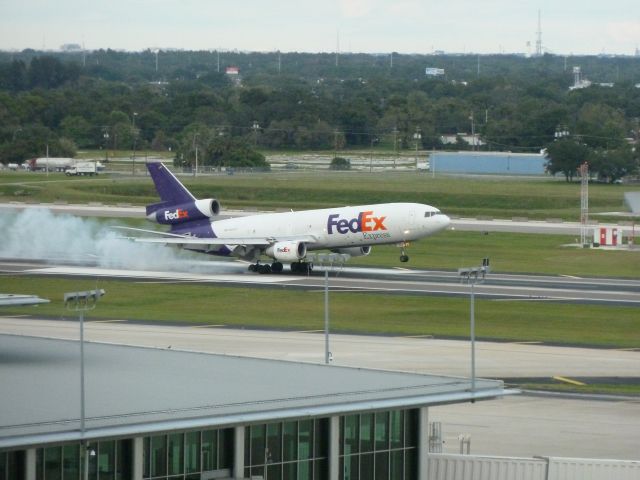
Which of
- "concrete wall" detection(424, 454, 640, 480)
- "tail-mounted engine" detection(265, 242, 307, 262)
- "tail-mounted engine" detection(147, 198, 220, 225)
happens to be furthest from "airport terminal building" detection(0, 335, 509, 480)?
"tail-mounted engine" detection(147, 198, 220, 225)

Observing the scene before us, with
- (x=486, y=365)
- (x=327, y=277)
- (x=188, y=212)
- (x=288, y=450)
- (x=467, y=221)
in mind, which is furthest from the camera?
→ (x=467, y=221)

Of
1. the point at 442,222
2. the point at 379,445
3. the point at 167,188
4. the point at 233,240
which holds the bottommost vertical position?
the point at 379,445

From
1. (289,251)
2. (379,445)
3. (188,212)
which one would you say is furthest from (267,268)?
(379,445)

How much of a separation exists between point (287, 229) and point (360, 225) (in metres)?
6.61

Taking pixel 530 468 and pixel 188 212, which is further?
A: pixel 188 212

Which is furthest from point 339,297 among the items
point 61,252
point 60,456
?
point 60,456

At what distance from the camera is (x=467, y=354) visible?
7700cm

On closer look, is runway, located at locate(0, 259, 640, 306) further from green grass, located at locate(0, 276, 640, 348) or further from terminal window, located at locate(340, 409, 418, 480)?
terminal window, located at locate(340, 409, 418, 480)

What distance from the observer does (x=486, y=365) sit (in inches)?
2916

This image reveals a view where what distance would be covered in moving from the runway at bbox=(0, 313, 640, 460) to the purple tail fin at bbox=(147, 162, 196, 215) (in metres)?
32.1

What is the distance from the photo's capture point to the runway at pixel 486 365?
56.8 m

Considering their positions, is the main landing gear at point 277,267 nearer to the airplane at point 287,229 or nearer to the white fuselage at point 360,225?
the airplane at point 287,229

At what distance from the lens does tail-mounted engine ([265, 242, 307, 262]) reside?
115 metres

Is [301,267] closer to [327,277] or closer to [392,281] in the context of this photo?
[392,281]
